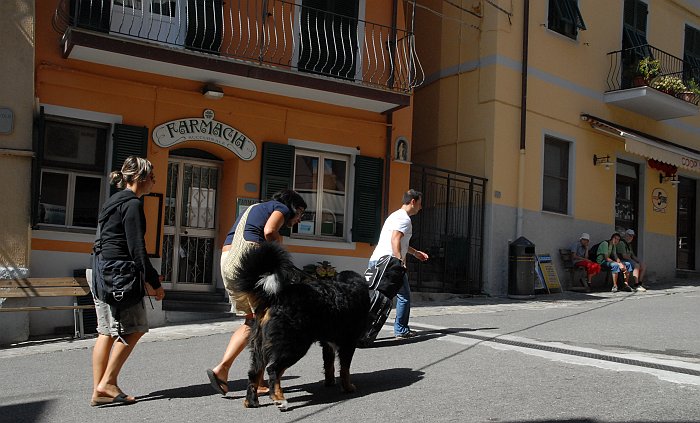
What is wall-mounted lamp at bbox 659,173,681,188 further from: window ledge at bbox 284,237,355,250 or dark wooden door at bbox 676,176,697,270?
window ledge at bbox 284,237,355,250

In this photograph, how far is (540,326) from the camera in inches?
396

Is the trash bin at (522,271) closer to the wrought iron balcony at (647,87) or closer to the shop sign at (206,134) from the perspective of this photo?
the wrought iron balcony at (647,87)

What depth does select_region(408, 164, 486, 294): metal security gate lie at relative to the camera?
1505cm

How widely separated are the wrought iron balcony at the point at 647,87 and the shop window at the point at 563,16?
5.37 ft

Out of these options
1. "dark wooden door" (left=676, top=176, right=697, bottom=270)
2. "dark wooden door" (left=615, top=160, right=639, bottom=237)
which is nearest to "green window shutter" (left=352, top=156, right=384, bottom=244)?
"dark wooden door" (left=615, top=160, right=639, bottom=237)

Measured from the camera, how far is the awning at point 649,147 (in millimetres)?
17094

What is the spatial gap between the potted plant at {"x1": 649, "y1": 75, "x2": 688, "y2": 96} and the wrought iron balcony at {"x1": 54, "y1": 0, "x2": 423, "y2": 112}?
7407 millimetres

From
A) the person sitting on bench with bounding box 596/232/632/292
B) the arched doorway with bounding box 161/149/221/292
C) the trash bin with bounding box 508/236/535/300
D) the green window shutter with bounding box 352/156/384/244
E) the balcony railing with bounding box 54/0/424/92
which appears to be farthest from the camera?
the person sitting on bench with bounding box 596/232/632/292

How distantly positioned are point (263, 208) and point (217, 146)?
240 inches

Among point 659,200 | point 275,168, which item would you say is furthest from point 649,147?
point 275,168

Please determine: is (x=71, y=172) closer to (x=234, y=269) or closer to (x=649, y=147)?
(x=234, y=269)


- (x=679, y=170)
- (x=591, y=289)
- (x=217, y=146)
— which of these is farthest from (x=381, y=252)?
(x=679, y=170)

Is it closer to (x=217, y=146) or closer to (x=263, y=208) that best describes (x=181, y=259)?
(x=217, y=146)

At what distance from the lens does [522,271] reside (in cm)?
1491
